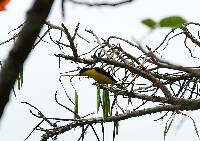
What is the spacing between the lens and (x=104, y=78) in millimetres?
2574

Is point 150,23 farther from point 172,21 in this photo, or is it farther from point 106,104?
point 106,104

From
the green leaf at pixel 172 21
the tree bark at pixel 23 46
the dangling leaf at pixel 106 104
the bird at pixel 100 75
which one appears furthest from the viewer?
the bird at pixel 100 75

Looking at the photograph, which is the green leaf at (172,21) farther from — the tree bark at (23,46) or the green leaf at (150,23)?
the tree bark at (23,46)

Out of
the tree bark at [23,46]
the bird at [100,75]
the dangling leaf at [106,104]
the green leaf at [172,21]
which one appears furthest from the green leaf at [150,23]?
the bird at [100,75]

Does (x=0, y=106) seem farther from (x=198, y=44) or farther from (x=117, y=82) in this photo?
(x=198, y=44)

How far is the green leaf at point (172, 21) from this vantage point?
613 mm

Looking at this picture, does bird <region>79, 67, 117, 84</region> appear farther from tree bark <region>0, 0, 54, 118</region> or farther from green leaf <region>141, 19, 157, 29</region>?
tree bark <region>0, 0, 54, 118</region>

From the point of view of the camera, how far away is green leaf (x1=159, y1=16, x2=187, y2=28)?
61cm

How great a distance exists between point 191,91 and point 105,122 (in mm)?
630

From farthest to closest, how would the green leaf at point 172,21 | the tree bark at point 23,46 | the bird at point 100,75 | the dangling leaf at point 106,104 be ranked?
the bird at point 100,75 < the dangling leaf at point 106,104 < the green leaf at point 172,21 < the tree bark at point 23,46

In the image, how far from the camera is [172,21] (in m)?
0.62

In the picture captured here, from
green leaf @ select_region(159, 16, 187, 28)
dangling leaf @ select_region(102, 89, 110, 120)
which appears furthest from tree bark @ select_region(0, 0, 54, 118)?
dangling leaf @ select_region(102, 89, 110, 120)

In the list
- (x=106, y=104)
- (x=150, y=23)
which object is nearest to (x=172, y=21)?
(x=150, y=23)

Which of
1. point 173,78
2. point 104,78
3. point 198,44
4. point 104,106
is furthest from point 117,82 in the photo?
point 198,44
